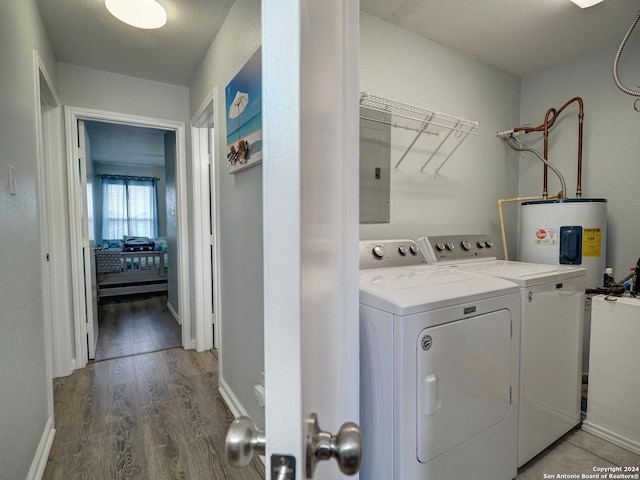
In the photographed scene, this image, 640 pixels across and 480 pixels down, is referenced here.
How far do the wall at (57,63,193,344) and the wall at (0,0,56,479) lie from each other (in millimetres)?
811

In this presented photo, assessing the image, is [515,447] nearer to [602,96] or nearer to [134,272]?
[602,96]

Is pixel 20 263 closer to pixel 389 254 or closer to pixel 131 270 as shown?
pixel 389 254

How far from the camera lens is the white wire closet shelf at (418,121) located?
1.81m

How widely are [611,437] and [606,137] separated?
72.8 inches

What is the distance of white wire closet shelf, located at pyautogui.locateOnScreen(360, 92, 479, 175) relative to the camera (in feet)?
5.92

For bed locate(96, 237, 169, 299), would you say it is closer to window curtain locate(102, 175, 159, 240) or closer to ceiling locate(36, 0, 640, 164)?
window curtain locate(102, 175, 159, 240)

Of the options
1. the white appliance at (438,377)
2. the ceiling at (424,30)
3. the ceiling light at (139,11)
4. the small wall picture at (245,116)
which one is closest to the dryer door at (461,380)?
the white appliance at (438,377)

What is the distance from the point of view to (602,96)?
2.19m

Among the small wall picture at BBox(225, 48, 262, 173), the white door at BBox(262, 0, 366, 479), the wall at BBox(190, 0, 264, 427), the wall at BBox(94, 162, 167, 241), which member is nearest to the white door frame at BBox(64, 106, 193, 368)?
the wall at BBox(190, 0, 264, 427)

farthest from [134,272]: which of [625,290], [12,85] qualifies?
[625,290]

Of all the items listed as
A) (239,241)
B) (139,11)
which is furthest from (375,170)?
(139,11)

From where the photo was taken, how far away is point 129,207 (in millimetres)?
6770

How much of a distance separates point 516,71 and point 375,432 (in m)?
2.81

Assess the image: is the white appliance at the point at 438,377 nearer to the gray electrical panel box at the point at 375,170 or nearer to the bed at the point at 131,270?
the gray electrical panel box at the point at 375,170
